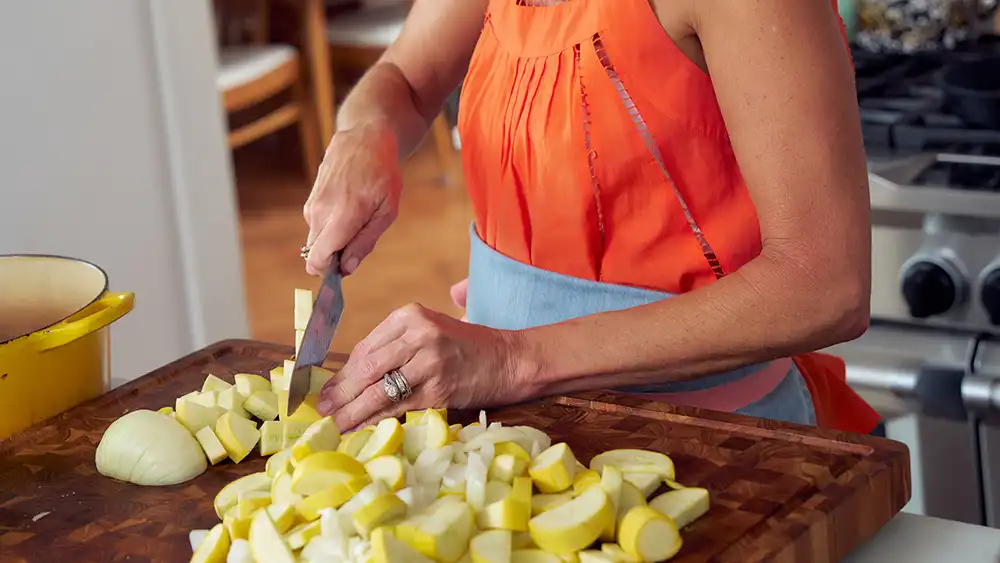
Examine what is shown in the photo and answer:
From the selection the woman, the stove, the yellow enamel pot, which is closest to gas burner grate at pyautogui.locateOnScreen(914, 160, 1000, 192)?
the stove

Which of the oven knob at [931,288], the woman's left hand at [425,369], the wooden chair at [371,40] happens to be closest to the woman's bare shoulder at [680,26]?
the woman's left hand at [425,369]

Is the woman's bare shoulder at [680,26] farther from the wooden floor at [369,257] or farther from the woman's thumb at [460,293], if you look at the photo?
the wooden floor at [369,257]

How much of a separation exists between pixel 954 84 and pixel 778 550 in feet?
3.97

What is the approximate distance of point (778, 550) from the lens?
840mm

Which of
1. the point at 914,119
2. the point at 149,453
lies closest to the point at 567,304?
the point at 149,453

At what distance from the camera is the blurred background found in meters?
1.65

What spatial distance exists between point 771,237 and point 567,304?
0.23m

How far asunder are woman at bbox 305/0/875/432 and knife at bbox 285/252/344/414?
27 mm

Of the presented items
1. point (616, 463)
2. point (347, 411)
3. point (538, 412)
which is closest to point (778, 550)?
point (616, 463)

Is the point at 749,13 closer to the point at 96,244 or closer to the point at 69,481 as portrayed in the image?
the point at 69,481

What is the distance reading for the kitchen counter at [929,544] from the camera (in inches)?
35.0

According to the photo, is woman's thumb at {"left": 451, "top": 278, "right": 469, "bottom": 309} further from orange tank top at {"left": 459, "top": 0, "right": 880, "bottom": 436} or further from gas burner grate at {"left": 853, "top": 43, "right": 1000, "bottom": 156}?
gas burner grate at {"left": 853, "top": 43, "right": 1000, "bottom": 156}

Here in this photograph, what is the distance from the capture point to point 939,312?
1659 millimetres

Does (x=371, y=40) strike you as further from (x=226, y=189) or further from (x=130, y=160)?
(x=130, y=160)
